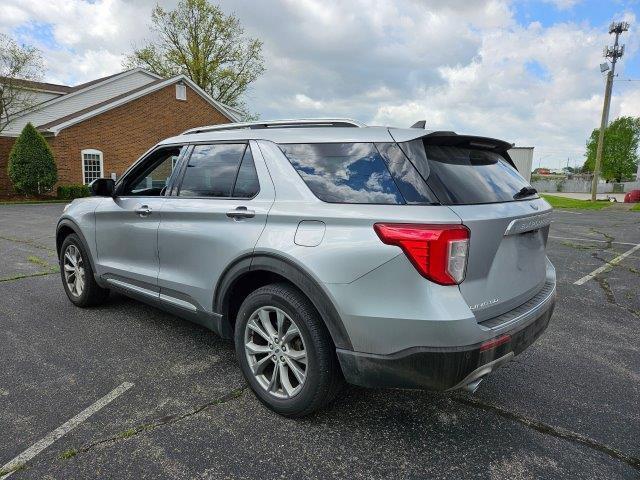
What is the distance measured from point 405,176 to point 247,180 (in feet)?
3.77

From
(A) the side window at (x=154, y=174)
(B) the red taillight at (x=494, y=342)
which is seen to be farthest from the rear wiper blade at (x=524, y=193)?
(A) the side window at (x=154, y=174)

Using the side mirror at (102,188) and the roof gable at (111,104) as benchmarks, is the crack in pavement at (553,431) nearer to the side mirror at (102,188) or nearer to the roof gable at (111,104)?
the side mirror at (102,188)

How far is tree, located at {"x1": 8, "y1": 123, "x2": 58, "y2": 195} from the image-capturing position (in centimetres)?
1889

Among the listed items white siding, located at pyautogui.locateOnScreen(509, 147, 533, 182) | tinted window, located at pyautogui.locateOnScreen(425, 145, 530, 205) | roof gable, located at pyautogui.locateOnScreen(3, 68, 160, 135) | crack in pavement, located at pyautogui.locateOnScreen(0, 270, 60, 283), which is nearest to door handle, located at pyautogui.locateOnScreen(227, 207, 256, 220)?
tinted window, located at pyautogui.locateOnScreen(425, 145, 530, 205)

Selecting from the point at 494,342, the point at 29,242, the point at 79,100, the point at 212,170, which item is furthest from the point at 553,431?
the point at 79,100

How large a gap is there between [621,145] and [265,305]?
81259 millimetres

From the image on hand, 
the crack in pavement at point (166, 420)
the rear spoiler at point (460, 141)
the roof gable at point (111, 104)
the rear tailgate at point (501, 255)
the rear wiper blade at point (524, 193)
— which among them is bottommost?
the crack in pavement at point (166, 420)

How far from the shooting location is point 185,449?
241 centimetres

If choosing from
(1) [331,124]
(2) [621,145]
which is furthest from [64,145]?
(2) [621,145]

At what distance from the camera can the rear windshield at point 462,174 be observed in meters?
2.32

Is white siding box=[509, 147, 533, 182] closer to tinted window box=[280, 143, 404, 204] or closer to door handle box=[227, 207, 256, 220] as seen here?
tinted window box=[280, 143, 404, 204]

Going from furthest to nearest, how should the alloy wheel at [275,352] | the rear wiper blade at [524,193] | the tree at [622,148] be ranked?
the tree at [622,148]
the rear wiper blade at [524,193]
the alloy wheel at [275,352]

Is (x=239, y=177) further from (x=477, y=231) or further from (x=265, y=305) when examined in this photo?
(x=477, y=231)

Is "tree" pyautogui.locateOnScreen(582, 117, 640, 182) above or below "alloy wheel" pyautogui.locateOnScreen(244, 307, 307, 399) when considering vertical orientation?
above
